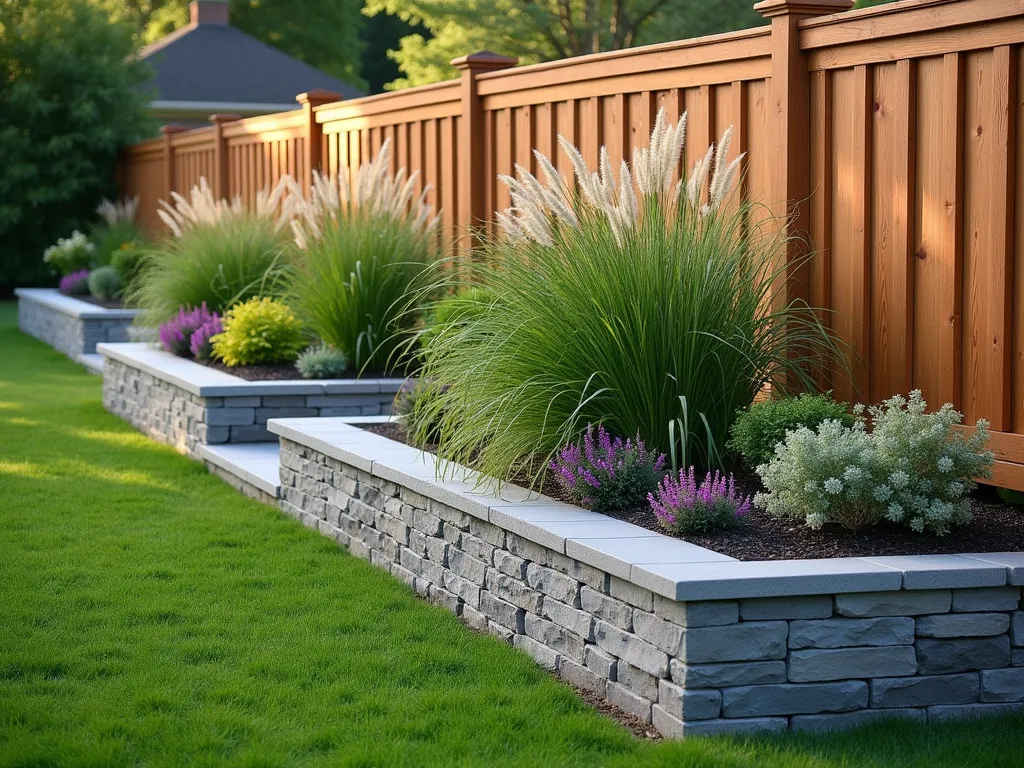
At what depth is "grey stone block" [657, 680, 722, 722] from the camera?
3.36 m

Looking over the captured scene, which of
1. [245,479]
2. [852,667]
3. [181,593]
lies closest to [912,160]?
[852,667]

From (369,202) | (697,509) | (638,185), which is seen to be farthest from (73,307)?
(697,509)

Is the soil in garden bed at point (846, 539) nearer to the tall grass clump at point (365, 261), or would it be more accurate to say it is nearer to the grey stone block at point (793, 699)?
the grey stone block at point (793, 699)

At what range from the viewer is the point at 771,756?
10.5 feet

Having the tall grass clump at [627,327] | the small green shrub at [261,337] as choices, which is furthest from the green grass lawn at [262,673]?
the small green shrub at [261,337]

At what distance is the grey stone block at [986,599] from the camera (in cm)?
348

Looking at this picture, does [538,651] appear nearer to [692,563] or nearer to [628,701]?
[628,701]

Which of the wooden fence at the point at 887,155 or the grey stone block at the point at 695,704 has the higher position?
the wooden fence at the point at 887,155

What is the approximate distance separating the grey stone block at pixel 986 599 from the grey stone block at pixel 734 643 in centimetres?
48

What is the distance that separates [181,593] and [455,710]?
1.57m

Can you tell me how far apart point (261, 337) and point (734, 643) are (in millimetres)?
5197

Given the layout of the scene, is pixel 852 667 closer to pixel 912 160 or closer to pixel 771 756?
pixel 771 756

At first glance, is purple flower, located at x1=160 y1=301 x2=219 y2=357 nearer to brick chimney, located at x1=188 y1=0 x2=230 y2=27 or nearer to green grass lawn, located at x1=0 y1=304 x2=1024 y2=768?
green grass lawn, located at x1=0 y1=304 x2=1024 y2=768

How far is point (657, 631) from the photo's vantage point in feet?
11.4
